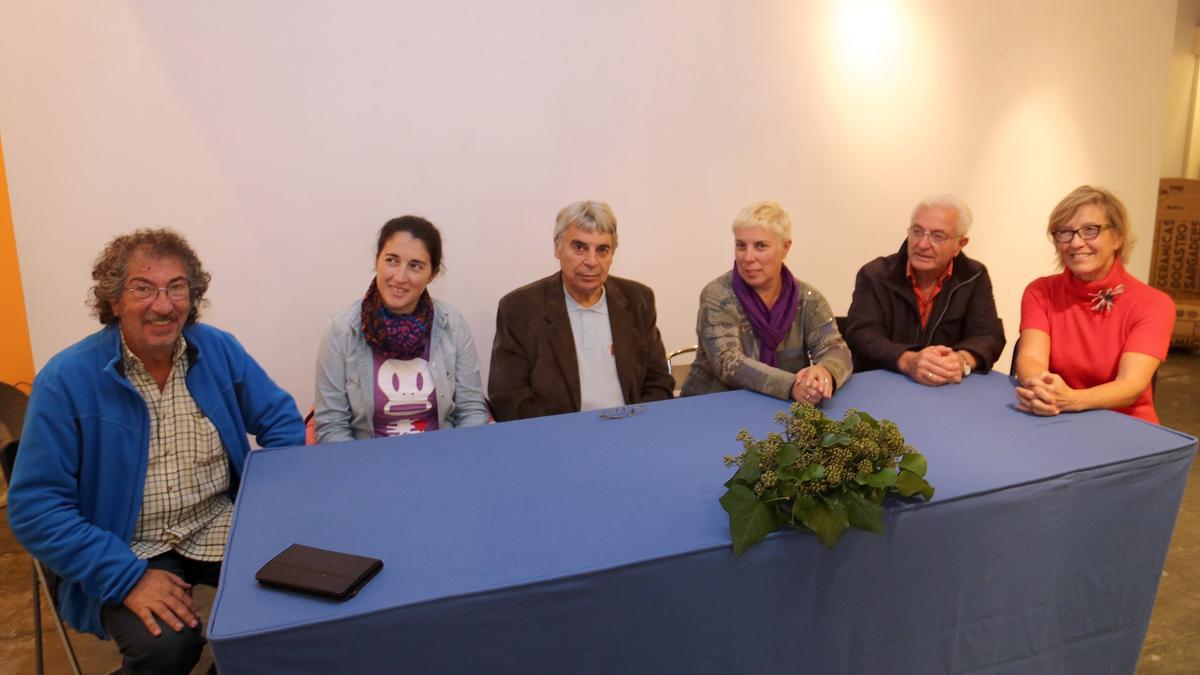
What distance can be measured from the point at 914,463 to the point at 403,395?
1616 millimetres

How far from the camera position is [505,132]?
12.1ft

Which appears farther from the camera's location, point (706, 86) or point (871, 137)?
point (871, 137)

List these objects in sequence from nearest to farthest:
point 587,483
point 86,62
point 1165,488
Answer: point 587,483, point 1165,488, point 86,62

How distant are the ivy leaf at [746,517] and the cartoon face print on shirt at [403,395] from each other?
4.42ft

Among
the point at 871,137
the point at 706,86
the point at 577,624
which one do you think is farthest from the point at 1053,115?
the point at 577,624

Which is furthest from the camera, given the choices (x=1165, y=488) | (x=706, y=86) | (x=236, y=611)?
(x=706, y=86)

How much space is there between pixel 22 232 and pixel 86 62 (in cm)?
74

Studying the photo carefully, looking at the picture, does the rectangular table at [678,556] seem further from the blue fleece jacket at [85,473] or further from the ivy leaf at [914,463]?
the blue fleece jacket at [85,473]

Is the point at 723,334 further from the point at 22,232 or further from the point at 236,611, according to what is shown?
the point at 22,232

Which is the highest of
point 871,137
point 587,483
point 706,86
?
point 706,86

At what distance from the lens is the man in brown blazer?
8.85 feet

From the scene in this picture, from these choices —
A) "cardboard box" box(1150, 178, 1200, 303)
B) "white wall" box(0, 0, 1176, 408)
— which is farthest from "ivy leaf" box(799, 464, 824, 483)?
"cardboard box" box(1150, 178, 1200, 303)

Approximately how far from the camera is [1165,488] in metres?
1.84

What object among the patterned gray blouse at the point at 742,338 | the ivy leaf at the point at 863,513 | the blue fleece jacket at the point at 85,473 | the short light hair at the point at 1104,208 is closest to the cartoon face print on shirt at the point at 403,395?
the blue fleece jacket at the point at 85,473
